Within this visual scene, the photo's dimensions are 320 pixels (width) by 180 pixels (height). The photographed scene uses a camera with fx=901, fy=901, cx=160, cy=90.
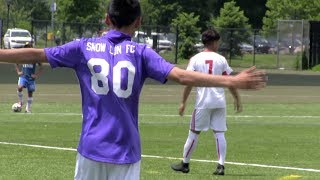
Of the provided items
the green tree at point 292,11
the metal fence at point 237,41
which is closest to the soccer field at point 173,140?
the metal fence at point 237,41

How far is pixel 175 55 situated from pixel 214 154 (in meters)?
46.2

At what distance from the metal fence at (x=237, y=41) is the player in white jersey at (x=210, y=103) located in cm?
4346

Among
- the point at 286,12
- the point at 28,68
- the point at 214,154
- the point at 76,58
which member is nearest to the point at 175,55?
the point at 286,12

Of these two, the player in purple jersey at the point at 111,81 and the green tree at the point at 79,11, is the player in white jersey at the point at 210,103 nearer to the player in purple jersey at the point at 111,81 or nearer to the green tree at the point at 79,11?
the player in purple jersey at the point at 111,81

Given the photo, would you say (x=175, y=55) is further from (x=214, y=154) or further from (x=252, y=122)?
(x=214, y=154)

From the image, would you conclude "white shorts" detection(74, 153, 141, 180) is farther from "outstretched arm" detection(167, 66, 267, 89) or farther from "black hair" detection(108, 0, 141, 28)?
"black hair" detection(108, 0, 141, 28)

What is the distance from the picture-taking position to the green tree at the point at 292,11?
74062mm

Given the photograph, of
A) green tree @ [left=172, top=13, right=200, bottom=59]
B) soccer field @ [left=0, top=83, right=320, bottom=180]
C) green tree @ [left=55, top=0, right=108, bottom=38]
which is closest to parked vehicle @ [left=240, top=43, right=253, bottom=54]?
green tree @ [left=172, top=13, right=200, bottom=59]

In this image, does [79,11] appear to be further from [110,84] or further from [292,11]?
[110,84]

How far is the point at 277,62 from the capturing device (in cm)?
5781

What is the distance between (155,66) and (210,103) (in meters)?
6.88

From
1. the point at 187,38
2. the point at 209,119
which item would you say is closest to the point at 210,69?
the point at 209,119

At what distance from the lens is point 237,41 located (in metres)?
61.9

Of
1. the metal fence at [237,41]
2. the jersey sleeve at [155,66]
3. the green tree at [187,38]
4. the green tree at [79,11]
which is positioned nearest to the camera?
the jersey sleeve at [155,66]
